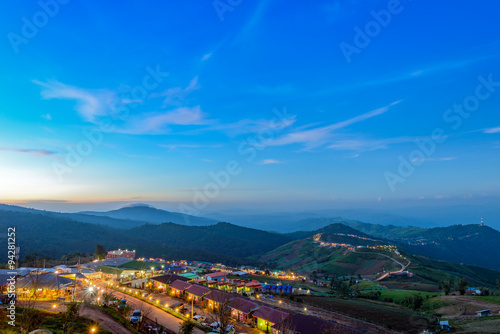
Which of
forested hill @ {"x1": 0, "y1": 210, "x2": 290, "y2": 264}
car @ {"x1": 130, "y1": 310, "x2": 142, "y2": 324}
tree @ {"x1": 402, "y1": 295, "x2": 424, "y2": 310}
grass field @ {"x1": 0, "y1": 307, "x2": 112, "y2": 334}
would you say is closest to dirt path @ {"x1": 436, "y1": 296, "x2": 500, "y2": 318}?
tree @ {"x1": 402, "y1": 295, "x2": 424, "y2": 310}

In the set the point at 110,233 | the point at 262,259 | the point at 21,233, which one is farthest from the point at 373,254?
the point at 21,233

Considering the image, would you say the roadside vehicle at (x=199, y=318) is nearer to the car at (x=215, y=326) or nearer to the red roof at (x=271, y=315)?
the car at (x=215, y=326)

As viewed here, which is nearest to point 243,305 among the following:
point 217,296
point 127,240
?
point 217,296

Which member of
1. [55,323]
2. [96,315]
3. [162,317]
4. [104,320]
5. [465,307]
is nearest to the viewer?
[55,323]

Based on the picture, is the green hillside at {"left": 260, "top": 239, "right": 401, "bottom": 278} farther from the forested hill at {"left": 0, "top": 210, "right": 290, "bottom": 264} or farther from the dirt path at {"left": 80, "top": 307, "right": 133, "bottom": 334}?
the dirt path at {"left": 80, "top": 307, "right": 133, "bottom": 334}

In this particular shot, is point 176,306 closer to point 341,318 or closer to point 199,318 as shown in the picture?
point 199,318

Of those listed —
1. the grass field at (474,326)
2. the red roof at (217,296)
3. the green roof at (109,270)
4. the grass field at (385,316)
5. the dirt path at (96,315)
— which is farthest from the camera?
the green roof at (109,270)

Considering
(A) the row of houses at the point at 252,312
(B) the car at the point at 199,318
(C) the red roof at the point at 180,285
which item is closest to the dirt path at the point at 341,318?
(A) the row of houses at the point at 252,312

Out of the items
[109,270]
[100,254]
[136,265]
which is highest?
[109,270]
